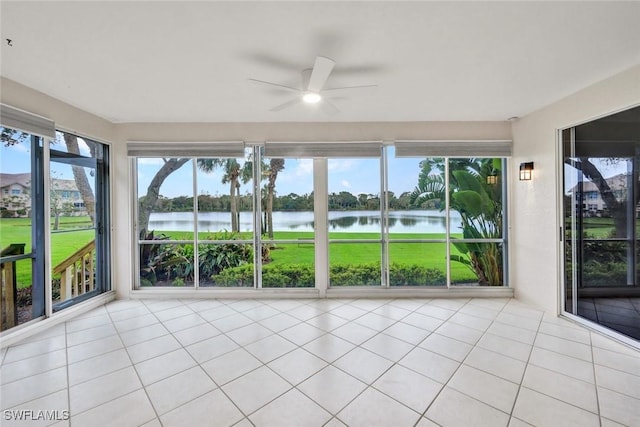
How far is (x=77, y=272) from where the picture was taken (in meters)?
3.58

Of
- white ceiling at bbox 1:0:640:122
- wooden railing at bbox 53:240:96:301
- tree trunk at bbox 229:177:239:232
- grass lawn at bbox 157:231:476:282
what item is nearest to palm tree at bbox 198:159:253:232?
tree trunk at bbox 229:177:239:232

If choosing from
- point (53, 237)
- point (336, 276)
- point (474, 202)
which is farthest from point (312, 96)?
point (53, 237)

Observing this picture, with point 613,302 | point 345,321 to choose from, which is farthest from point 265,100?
point 613,302

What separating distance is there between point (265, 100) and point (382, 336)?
3.05 m

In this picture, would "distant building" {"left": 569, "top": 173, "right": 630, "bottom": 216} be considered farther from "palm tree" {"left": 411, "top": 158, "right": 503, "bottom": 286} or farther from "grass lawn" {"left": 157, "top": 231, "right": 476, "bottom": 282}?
"grass lawn" {"left": 157, "top": 231, "right": 476, "bottom": 282}

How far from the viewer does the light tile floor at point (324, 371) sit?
5.77ft

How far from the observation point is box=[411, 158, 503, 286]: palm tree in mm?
4055

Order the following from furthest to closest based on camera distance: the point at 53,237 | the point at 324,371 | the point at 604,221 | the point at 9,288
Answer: the point at 53,237 < the point at 604,221 < the point at 9,288 < the point at 324,371

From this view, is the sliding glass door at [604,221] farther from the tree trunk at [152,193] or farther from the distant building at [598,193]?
the tree trunk at [152,193]

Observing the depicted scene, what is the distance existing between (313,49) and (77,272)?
4224 millimetres

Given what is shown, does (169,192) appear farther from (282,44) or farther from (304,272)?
(282,44)

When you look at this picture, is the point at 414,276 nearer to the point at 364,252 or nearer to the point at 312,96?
the point at 364,252

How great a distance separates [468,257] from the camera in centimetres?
414

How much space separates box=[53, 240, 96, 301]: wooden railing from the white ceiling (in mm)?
2018
